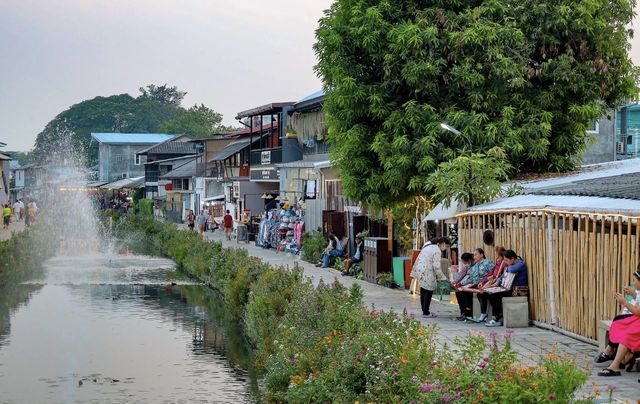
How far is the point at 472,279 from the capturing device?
19734 millimetres

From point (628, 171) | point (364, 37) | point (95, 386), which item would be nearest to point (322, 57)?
point (364, 37)

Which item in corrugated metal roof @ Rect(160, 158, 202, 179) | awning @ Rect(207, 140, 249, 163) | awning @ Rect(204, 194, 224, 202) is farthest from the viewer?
corrugated metal roof @ Rect(160, 158, 202, 179)

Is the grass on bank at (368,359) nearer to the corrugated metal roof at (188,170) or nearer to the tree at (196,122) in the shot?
the corrugated metal roof at (188,170)

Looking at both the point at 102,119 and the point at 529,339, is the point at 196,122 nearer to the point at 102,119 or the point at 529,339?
the point at 102,119

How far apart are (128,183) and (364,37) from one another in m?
80.7

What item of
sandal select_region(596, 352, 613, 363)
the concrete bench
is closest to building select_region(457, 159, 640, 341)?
the concrete bench

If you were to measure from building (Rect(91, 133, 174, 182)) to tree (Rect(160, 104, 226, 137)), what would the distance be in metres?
12.0

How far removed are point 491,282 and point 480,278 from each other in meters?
0.39

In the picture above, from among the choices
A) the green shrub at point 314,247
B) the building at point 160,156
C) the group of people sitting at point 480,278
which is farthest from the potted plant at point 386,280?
the building at point 160,156

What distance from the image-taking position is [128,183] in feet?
344

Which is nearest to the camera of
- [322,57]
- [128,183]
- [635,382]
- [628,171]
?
[635,382]

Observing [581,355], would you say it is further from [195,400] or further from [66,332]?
[66,332]

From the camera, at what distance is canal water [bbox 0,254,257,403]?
757 inches

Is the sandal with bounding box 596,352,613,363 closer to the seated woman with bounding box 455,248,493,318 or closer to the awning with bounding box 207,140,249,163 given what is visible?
the seated woman with bounding box 455,248,493,318
